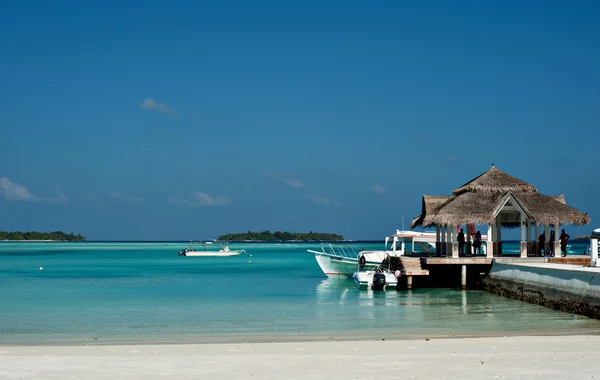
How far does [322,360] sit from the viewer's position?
12.9 metres

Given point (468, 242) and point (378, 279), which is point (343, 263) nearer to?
point (468, 242)

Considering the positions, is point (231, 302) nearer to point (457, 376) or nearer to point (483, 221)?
point (483, 221)

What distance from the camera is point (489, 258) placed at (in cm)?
3084

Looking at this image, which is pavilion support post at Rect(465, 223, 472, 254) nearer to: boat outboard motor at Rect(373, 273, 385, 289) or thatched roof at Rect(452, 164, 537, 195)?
thatched roof at Rect(452, 164, 537, 195)

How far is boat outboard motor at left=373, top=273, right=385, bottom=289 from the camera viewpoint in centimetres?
3172

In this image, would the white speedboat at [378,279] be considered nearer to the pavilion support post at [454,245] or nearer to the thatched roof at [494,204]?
the pavilion support post at [454,245]

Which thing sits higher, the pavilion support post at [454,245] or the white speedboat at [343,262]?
the pavilion support post at [454,245]

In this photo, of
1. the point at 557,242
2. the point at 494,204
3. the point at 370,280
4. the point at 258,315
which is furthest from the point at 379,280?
the point at 258,315

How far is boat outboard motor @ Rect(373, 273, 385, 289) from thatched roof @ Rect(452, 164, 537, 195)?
5.64 m

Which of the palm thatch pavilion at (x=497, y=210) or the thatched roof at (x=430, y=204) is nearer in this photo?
the palm thatch pavilion at (x=497, y=210)

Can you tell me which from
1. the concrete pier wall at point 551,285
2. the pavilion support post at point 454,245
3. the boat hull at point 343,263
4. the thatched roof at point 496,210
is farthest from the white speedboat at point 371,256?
the concrete pier wall at point 551,285

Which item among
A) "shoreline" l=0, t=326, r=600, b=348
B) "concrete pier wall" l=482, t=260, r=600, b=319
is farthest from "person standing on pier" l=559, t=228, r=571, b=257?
"shoreline" l=0, t=326, r=600, b=348

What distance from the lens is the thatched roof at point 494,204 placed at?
101 feet

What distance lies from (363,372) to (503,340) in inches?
212
